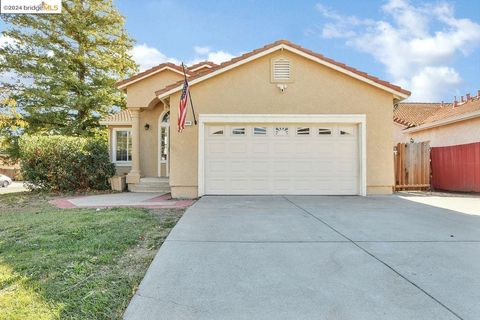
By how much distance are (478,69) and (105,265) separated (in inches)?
1043

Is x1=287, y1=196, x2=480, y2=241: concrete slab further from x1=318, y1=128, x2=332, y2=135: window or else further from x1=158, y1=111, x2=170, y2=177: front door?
x1=158, y1=111, x2=170, y2=177: front door

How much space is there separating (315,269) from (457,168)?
1127cm

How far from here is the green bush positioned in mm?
12844

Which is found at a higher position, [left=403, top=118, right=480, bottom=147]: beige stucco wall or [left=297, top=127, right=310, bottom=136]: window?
[left=403, top=118, right=480, bottom=147]: beige stucco wall

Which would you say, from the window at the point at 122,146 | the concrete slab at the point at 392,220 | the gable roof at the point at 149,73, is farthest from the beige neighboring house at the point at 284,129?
the window at the point at 122,146

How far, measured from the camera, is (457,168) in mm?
12125

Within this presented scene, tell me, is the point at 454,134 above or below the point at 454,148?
above

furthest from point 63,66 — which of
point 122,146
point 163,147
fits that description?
point 163,147

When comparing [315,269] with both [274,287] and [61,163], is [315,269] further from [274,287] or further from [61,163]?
[61,163]

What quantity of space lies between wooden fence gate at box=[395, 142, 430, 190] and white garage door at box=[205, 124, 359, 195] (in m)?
2.65

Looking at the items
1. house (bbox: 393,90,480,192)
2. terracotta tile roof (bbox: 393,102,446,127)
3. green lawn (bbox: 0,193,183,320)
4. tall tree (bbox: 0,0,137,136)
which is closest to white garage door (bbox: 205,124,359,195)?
green lawn (bbox: 0,193,183,320)

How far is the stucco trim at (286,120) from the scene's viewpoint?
10.1m

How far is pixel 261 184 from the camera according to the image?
1030 cm

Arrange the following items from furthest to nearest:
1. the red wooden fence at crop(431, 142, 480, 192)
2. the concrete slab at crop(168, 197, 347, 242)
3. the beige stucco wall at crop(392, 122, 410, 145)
A: the beige stucco wall at crop(392, 122, 410, 145), the red wooden fence at crop(431, 142, 480, 192), the concrete slab at crop(168, 197, 347, 242)
